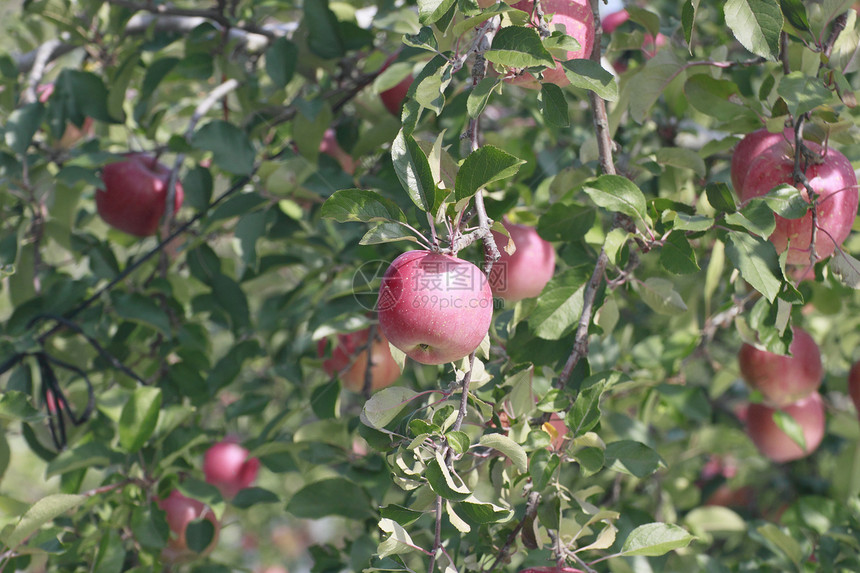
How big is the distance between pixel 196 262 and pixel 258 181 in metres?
0.22

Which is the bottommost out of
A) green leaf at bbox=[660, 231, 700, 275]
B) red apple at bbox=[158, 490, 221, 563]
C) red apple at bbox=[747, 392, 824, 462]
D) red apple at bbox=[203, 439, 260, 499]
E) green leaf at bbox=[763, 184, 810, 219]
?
red apple at bbox=[203, 439, 260, 499]

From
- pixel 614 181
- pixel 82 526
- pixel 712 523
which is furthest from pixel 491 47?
pixel 712 523

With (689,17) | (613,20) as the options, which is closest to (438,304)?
(689,17)

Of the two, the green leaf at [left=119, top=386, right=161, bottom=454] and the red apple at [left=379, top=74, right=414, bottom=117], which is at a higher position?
the red apple at [left=379, top=74, right=414, bottom=117]

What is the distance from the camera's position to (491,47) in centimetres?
79

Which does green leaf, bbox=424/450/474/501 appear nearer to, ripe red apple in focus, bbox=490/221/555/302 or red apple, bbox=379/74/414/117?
ripe red apple in focus, bbox=490/221/555/302

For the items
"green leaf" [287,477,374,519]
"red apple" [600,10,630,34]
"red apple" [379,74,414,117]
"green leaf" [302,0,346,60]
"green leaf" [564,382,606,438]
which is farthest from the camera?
"red apple" [600,10,630,34]

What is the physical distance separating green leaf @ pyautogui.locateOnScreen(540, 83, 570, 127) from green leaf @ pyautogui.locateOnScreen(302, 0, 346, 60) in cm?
75

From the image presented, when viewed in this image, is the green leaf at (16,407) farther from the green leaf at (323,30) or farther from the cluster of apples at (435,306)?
the green leaf at (323,30)

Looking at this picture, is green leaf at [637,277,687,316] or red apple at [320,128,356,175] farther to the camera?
red apple at [320,128,356,175]


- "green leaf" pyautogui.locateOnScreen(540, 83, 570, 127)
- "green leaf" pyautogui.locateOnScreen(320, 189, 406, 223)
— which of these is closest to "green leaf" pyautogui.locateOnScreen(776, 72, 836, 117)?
"green leaf" pyautogui.locateOnScreen(540, 83, 570, 127)

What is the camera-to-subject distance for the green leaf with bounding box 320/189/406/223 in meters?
0.74

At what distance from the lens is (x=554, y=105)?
826mm

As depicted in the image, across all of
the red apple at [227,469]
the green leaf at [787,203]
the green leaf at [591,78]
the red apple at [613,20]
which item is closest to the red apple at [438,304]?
the green leaf at [591,78]
